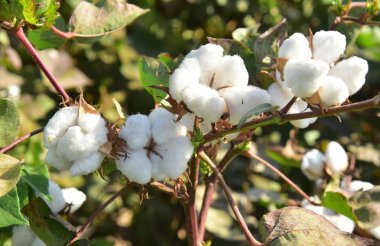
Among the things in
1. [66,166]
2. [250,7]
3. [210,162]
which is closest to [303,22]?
[250,7]

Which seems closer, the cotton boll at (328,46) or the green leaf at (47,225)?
the cotton boll at (328,46)

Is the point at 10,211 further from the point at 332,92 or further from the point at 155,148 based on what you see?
the point at 332,92

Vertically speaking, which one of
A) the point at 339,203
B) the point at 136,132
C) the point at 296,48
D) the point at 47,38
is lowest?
the point at 339,203

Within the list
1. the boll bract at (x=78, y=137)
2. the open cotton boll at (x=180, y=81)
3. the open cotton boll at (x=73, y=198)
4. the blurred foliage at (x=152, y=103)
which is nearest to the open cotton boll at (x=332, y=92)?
the open cotton boll at (x=180, y=81)

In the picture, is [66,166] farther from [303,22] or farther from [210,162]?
[303,22]

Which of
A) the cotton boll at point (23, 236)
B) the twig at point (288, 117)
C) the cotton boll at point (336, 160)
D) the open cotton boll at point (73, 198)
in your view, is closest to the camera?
the twig at point (288, 117)

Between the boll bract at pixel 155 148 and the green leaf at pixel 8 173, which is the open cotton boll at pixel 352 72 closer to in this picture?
Result: the boll bract at pixel 155 148

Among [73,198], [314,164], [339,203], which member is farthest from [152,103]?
[339,203]
